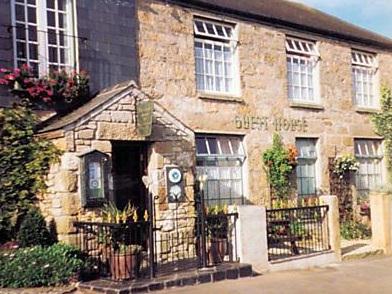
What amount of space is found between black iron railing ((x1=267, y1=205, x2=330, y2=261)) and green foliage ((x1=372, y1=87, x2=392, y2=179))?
7.09 m

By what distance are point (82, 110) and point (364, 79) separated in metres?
11.2

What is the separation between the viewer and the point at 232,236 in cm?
1088

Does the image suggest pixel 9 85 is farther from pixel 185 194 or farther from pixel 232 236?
pixel 232 236

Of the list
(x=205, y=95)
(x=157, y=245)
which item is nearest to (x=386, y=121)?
(x=205, y=95)

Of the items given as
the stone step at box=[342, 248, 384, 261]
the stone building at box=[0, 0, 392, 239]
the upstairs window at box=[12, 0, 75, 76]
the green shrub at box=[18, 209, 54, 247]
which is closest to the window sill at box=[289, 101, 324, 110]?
the stone building at box=[0, 0, 392, 239]

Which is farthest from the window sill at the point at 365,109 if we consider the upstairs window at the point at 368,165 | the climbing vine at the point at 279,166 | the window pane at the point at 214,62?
the window pane at the point at 214,62

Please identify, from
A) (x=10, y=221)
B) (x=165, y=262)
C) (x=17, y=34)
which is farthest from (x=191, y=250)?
(x=17, y=34)

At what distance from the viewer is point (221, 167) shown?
579 inches

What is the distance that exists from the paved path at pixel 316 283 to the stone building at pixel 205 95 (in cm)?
223

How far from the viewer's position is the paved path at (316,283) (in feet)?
30.5

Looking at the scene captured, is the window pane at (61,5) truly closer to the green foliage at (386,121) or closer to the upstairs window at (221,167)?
the upstairs window at (221,167)

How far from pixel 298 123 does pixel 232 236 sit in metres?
6.45

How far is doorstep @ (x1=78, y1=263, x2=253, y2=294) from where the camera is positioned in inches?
351

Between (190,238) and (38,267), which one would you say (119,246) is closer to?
(38,267)
